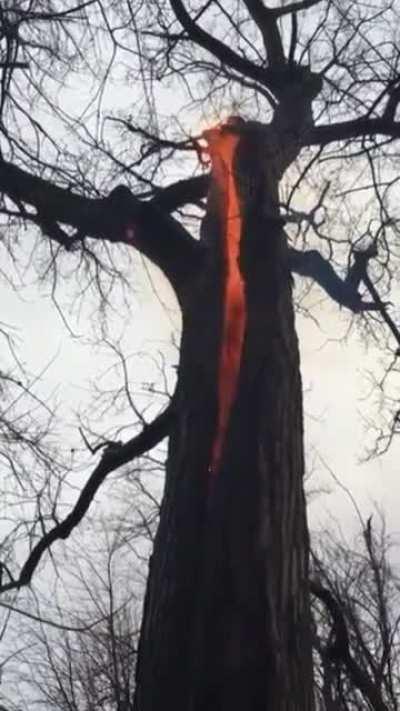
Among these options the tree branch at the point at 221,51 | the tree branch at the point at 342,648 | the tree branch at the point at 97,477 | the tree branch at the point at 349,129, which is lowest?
the tree branch at the point at 342,648

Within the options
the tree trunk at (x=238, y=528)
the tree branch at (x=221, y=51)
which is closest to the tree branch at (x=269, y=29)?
the tree branch at (x=221, y=51)

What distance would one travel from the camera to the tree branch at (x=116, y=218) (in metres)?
3.58

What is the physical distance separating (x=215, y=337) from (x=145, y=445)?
1.84 feet

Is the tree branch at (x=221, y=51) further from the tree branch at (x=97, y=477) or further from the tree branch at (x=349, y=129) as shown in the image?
the tree branch at (x=97, y=477)

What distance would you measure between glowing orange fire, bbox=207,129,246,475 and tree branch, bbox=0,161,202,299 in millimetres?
185

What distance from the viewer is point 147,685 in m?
2.44

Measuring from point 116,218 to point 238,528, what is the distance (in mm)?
1626

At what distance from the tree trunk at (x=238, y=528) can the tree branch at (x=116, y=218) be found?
20 centimetres

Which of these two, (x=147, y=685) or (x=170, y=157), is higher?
(x=170, y=157)

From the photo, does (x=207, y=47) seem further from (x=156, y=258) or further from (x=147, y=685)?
(x=147, y=685)

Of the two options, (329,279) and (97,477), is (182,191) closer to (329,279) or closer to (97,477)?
(329,279)

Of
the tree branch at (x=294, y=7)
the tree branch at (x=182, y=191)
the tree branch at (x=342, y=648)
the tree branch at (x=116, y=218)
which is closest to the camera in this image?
the tree branch at (x=342, y=648)

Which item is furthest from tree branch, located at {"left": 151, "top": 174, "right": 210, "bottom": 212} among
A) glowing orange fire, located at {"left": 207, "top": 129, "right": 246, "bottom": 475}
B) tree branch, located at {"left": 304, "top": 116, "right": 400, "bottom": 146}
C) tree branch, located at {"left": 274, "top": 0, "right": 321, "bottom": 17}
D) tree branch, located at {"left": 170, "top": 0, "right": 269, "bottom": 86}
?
tree branch, located at {"left": 274, "top": 0, "right": 321, "bottom": 17}

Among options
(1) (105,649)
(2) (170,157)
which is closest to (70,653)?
(1) (105,649)
